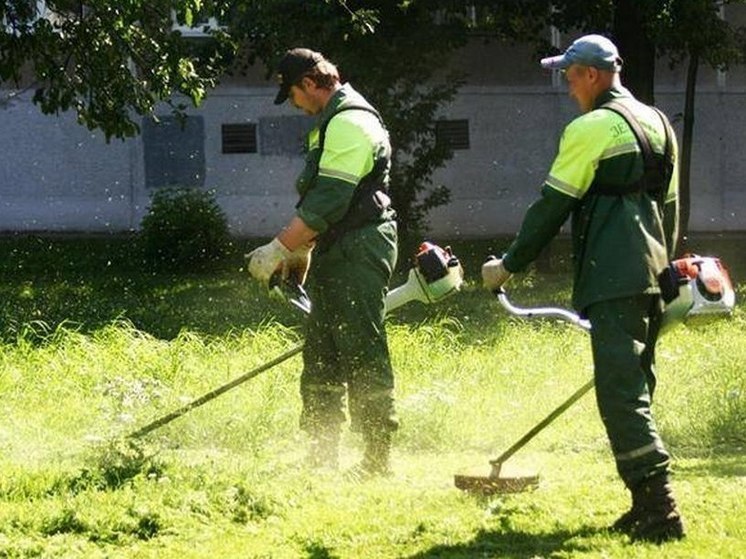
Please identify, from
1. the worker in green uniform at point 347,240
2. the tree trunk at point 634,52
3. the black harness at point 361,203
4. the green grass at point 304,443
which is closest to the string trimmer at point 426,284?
the worker in green uniform at point 347,240

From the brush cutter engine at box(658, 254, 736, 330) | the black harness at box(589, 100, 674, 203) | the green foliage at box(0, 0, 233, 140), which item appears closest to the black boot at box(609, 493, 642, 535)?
the brush cutter engine at box(658, 254, 736, 330)

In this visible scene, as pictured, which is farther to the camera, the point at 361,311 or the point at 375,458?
the point at 375,458

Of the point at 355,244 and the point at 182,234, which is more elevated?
the point at 355,244

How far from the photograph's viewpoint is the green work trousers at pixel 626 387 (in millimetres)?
6461

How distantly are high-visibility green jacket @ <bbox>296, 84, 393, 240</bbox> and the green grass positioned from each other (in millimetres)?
1200

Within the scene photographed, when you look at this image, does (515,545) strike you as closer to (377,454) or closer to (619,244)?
(619,244)

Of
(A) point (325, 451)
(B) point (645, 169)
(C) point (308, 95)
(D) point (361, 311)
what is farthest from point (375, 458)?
(B) point (645, 169)

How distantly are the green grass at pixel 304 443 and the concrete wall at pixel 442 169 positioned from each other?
775cm

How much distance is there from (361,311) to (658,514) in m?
2.03

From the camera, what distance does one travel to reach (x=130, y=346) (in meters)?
11.6

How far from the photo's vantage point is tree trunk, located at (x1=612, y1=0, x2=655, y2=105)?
1961 centimetres

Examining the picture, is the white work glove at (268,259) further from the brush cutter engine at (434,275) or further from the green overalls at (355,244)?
the brush cutter engine at (434,275)

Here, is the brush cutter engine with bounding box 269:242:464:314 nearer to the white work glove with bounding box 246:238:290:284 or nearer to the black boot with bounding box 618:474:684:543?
the white work glove with bounding box 246:238:290:284

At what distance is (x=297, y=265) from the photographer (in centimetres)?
830
